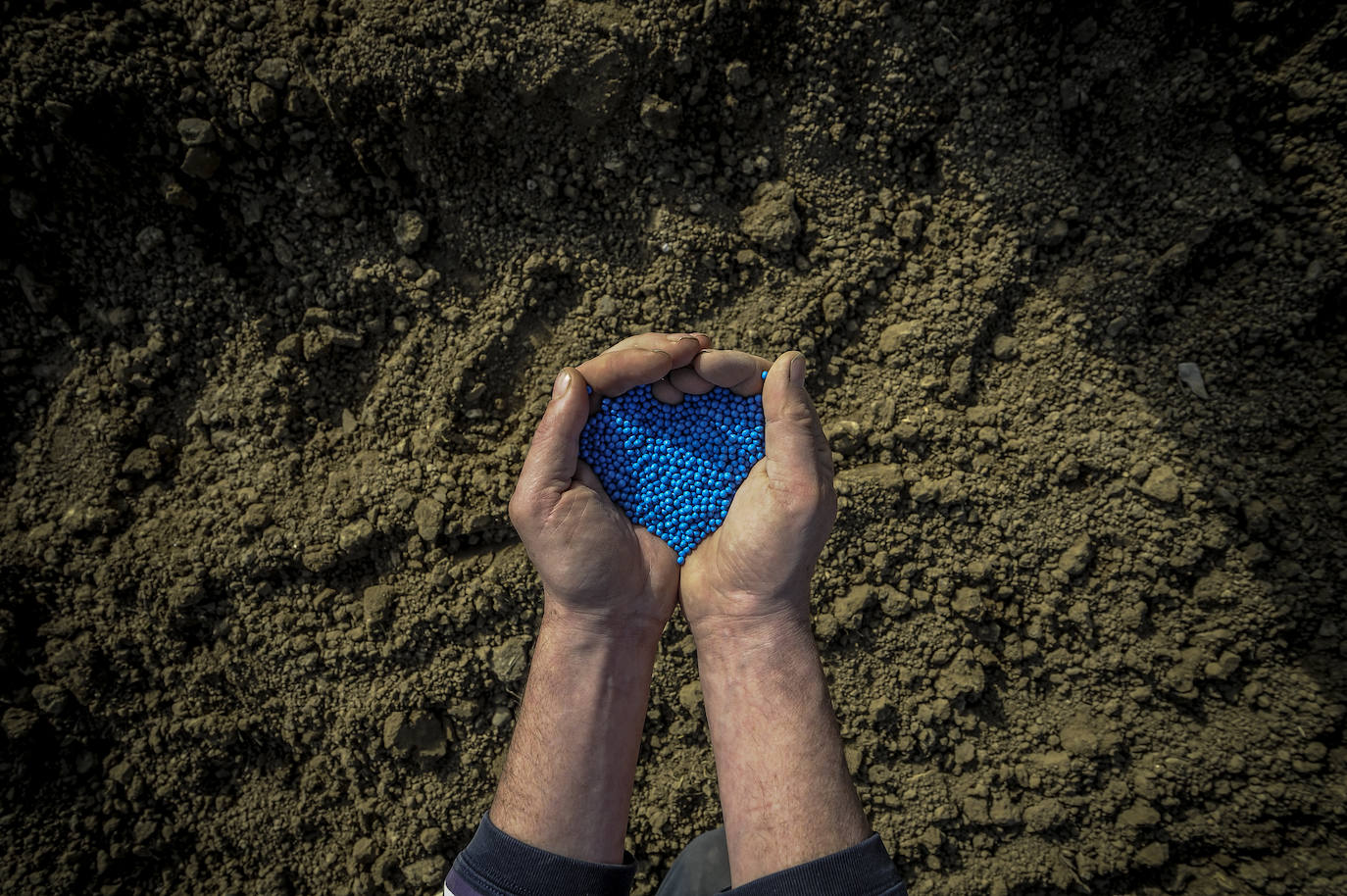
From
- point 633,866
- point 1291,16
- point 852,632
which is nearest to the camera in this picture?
point 633,866

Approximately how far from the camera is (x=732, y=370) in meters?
1.93

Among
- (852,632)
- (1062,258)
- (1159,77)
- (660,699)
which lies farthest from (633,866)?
(1159,77)

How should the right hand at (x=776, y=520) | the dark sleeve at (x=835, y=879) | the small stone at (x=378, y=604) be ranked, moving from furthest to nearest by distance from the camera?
the small stone at (x=378, y=604) → the right hand at (x=776, y=520) → the dark sleeve at (x=835, y=879)

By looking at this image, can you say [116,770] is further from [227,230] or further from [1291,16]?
[1291,16]

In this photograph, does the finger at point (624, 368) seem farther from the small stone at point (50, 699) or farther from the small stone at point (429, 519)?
the small stone at point (50, 699)

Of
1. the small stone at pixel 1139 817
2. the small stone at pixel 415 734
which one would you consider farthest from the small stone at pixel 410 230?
the small stone at pixel 1139 817

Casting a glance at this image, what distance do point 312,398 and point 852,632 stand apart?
6.30ft

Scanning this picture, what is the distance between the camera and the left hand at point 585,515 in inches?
73.6

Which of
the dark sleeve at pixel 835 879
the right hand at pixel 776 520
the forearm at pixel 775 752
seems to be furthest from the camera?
the right hand at pixel 776 520

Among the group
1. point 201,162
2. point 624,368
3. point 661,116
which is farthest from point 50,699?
point 661,116

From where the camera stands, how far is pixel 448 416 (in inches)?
91.3

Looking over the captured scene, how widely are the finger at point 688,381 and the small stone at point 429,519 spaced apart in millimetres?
865

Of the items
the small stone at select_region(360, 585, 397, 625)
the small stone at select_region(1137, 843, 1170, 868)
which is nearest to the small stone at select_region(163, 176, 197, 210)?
the small stone at select_region(360, 585, 397, 625)

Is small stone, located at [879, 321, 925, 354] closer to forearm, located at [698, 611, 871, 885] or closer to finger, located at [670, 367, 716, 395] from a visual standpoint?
finger, located at [670, 367, 716, 395]
